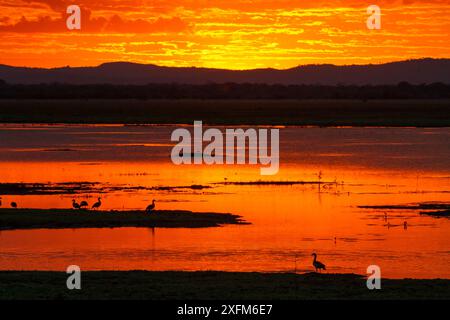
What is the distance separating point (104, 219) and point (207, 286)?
9925 millimetres

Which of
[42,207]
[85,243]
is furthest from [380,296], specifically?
[42,207]

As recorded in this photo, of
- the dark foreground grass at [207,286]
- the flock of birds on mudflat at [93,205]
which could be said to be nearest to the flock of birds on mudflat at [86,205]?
the flock of birds on mudflat at [93,205]

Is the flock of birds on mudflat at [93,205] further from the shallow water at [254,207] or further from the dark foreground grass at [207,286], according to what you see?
the dark foreground grass at [207,286]

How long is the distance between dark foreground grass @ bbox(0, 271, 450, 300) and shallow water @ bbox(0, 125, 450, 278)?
1.53m

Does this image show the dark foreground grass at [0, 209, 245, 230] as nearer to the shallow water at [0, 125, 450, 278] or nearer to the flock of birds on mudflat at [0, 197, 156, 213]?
the flock of birds on mudflat at [0, 197, 156, 213]

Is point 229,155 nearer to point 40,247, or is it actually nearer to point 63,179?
point 63,179

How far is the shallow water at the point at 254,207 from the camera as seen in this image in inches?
866

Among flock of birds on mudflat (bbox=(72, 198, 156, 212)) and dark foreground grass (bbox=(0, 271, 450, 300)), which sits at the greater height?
flock of birds on mudflat (bbox=(72, 198, 156, 212))

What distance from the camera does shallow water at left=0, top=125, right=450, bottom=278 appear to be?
22.0 m

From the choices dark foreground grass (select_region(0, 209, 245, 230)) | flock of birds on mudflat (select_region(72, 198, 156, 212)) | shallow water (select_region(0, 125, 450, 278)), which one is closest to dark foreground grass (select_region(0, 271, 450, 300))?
shallow water (select_region(0, 125, 450, 278))

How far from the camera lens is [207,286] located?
18.0 m

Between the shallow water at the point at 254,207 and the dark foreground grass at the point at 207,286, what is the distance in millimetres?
1534

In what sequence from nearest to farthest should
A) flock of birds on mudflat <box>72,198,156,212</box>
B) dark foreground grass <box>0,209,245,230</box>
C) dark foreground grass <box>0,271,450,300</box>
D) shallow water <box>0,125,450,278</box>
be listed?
dark foreground grass <box>0,271,450,300</box>
shallow water <box>0,125,450,278</box>
dark foreground grass <box>0,209,245,230</box>
flock of birds on mudflat <box>72,198,156,212</box>
